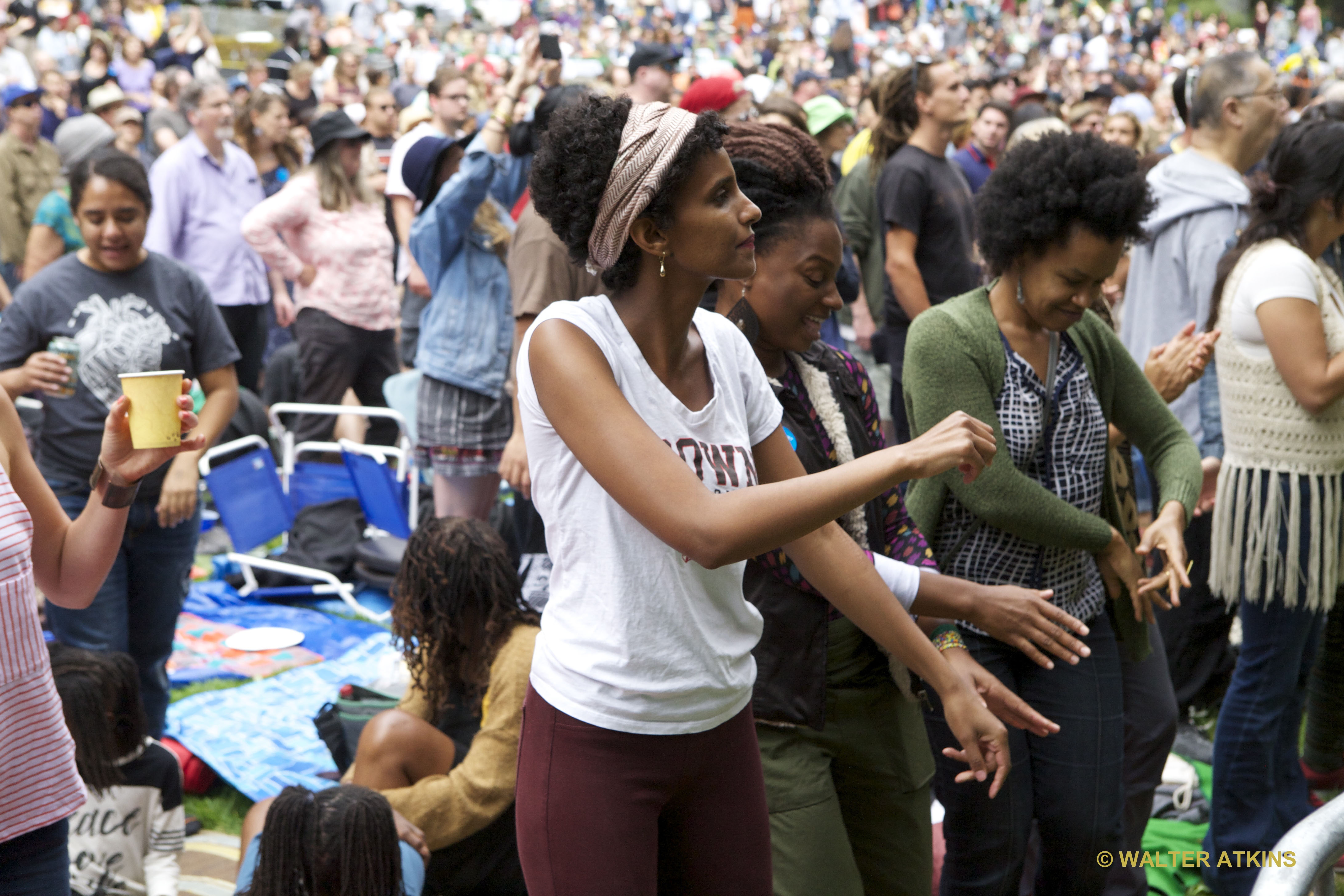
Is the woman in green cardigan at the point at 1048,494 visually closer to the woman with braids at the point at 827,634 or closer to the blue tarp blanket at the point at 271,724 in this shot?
the woman with braids at the point at 827,634

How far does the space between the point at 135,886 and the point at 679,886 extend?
2.31m

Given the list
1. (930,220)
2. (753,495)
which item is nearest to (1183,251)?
(930,220)

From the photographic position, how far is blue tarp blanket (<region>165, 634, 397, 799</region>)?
4.34 meters

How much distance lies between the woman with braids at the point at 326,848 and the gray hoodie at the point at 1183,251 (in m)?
3.22

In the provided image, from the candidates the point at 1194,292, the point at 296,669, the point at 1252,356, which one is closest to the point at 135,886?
the point at 296,669

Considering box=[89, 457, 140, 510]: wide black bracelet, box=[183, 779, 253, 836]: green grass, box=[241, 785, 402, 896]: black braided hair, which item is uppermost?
box=[89, 457, 140, 510]: wide black bracelet

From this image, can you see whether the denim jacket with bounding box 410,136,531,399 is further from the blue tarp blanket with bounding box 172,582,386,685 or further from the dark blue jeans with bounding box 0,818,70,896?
the dark blue jeans with bounding box 0,818,70,896

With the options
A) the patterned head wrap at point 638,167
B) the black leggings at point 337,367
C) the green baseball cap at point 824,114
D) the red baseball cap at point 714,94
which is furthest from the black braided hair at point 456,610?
the green baseball cap at point 824,114

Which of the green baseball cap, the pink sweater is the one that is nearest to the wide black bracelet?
the pink sweater

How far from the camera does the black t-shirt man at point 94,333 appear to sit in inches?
152

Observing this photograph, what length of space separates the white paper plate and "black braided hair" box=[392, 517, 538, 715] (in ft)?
1.47

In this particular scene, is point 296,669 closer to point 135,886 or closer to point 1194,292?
point 135,886

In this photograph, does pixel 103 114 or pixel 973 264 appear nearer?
pixel 973 264

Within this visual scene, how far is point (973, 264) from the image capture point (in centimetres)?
572
